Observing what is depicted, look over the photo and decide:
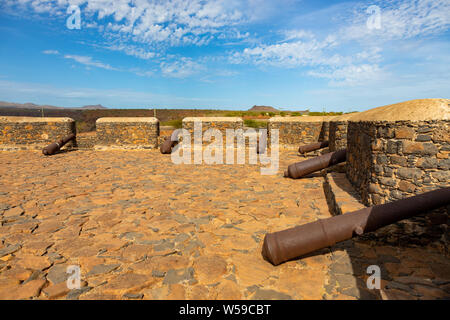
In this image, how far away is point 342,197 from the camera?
4273 millimetres

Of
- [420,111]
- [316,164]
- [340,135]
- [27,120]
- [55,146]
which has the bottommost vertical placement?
[316,164]

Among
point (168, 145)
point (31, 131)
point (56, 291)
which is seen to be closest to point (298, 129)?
point (168, 145)

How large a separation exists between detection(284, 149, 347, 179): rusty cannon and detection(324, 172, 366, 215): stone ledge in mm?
574

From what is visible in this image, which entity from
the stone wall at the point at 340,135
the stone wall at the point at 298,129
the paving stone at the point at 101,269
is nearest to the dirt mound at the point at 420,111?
the paving stone at the point at 101,269

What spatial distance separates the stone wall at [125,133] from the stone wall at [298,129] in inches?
228

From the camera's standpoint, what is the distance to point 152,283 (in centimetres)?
264

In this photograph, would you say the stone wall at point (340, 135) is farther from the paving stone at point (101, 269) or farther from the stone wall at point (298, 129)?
the paving stone at point (101, 269)

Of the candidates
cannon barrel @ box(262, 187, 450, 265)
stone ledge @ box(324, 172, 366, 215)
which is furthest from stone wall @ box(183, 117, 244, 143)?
cannon barrel @ box(262, 187, 450, 265)

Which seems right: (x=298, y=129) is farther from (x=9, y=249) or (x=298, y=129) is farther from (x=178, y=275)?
(x=9, y=249)

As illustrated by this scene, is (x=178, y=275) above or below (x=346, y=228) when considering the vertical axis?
below

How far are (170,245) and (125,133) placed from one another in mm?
10076
